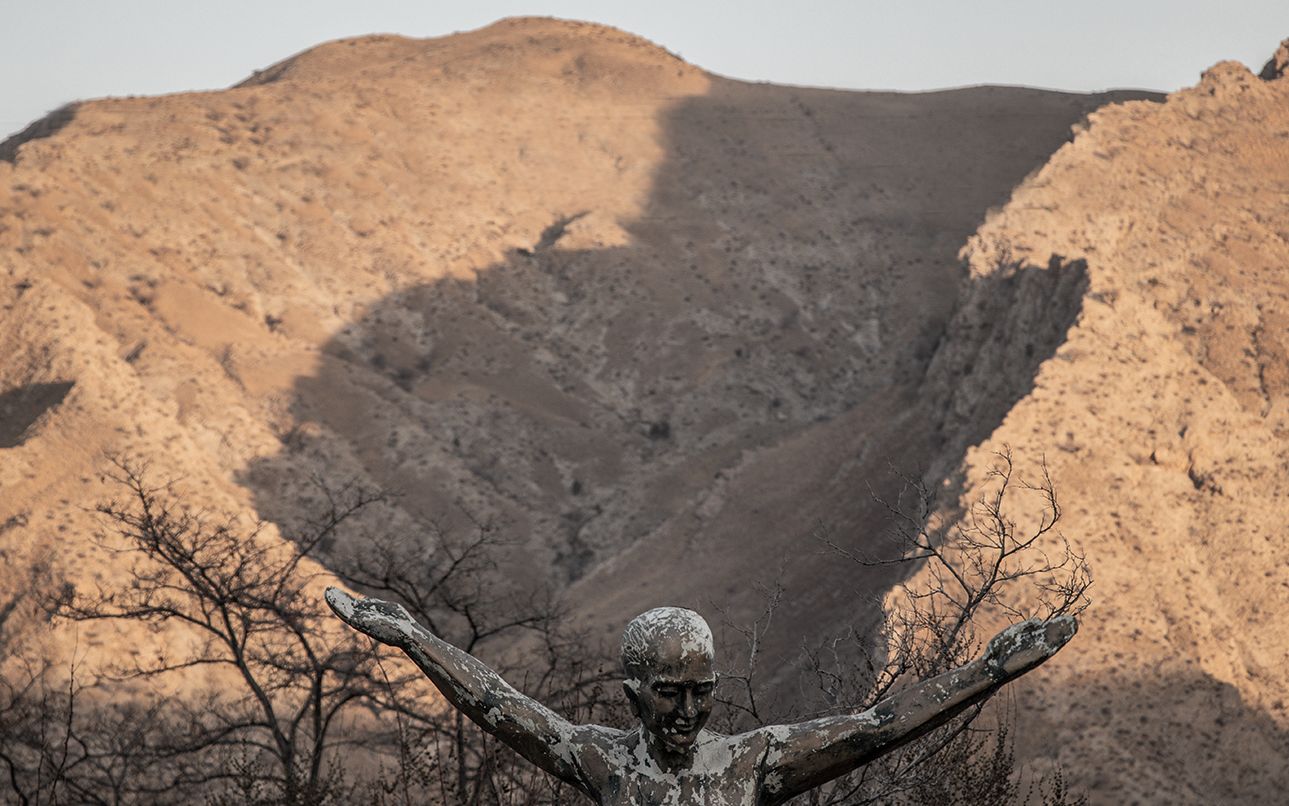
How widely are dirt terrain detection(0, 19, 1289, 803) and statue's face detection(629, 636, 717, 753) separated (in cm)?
1576

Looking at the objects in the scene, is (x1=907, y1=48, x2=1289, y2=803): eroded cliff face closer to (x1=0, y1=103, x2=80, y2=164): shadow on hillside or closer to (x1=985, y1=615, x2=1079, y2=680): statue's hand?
(x1=985, y1=615, x2=1079, y2=680): statue's hand

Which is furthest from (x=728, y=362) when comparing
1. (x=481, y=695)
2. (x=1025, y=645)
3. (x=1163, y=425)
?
(x=1025, y=645)

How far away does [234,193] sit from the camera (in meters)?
51.4

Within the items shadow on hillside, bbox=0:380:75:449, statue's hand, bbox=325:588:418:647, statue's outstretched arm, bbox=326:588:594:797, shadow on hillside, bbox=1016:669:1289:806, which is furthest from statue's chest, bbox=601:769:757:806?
shadow on hillside, bbox=0:380:75:449

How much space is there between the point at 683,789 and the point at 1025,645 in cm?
81

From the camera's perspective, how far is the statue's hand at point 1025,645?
3160 millimetres

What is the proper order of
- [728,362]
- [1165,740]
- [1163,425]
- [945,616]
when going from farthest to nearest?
[728,362]
[1163,425]
[1165,740]
[945,616]

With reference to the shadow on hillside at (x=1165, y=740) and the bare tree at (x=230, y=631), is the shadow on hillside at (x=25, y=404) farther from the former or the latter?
the shadow on hillside at (x=1165, y=740)

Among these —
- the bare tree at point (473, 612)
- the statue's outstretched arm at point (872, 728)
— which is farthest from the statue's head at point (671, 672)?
the bare tree at point (473, 612)

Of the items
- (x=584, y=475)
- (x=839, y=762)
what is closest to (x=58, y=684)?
(x=839, y=762)

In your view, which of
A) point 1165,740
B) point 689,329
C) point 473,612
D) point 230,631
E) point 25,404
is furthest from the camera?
point 689,329

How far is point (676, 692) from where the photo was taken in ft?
10.2

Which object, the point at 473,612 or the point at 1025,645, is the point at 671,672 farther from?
the point at 473,612

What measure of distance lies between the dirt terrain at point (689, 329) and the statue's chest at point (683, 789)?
1561cm
